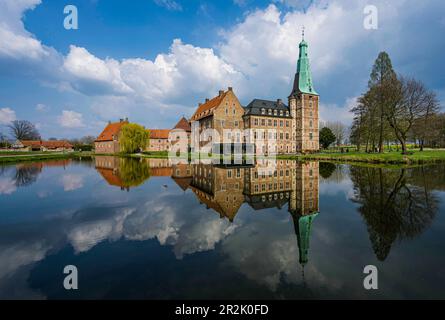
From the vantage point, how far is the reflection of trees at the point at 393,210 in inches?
212

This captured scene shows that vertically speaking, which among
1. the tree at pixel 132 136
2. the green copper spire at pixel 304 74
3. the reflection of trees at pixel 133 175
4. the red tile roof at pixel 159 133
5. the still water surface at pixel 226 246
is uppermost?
the green copper spire at pixel 304 74

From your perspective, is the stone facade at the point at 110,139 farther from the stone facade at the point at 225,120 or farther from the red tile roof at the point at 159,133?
the stone facade at the point at 225,120

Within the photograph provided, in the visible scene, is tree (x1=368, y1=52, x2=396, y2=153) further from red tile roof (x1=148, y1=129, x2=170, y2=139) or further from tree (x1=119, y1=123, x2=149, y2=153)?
red tile roof (x1=148, y1=129, x2=170, y2=139)

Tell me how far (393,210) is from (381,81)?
1500 inches

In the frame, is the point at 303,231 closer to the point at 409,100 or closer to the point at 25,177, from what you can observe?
the point at 25,177

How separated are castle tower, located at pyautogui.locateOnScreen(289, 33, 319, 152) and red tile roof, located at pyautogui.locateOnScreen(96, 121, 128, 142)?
50.8m

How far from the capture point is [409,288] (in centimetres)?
342

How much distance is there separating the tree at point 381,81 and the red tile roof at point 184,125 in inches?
1713

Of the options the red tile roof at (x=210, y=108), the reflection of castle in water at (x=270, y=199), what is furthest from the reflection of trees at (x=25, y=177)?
the red tile roof at (x=210, y=108)

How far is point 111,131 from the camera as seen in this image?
67.7 meters

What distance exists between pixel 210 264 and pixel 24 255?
13.9ft
